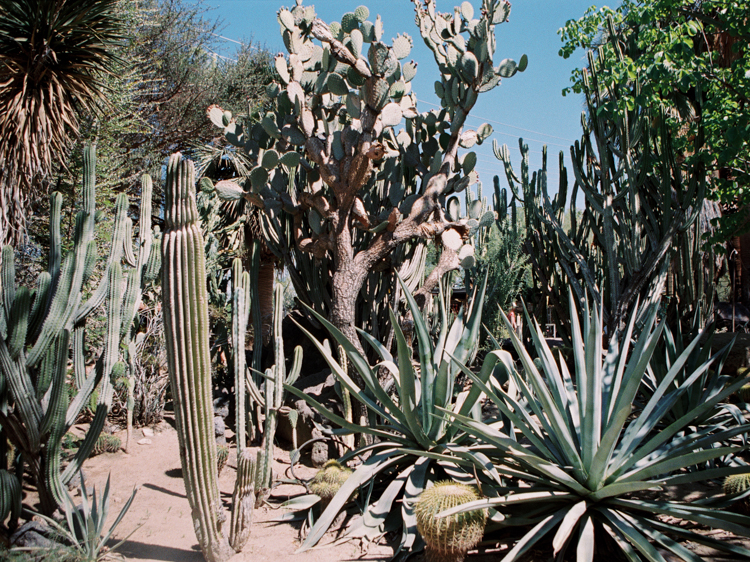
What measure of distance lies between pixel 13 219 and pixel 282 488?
3953 mm

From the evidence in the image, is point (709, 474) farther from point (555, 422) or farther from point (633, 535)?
point (555, 422)

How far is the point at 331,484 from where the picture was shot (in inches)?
133

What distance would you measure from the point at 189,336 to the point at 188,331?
0.08 ft

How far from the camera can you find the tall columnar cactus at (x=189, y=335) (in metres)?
2.67

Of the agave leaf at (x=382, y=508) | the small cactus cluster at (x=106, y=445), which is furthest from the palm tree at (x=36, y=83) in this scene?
the agave leaf at (x=382, y=508)

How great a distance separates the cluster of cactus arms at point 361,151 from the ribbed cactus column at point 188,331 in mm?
2043

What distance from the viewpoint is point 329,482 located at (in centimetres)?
339

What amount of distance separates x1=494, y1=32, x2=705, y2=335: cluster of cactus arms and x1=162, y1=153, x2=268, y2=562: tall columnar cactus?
3.84 metres

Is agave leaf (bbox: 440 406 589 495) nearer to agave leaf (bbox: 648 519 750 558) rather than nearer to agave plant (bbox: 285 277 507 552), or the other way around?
agave plant (bbox: 285 277 507 552)

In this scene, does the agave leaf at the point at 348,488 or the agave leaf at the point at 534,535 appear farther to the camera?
the agave leaf at the point at 348,488

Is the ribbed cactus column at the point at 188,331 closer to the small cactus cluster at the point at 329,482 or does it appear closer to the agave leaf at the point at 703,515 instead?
the small cactus cluster at the point at 329,482

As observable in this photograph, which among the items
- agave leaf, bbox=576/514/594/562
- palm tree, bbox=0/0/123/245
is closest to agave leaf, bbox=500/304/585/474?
agave leaf, bbox=576/514/594/562

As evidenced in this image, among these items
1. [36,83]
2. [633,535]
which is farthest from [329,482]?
[36,83]

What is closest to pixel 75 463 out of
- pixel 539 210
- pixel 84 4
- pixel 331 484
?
pixel 331 484
